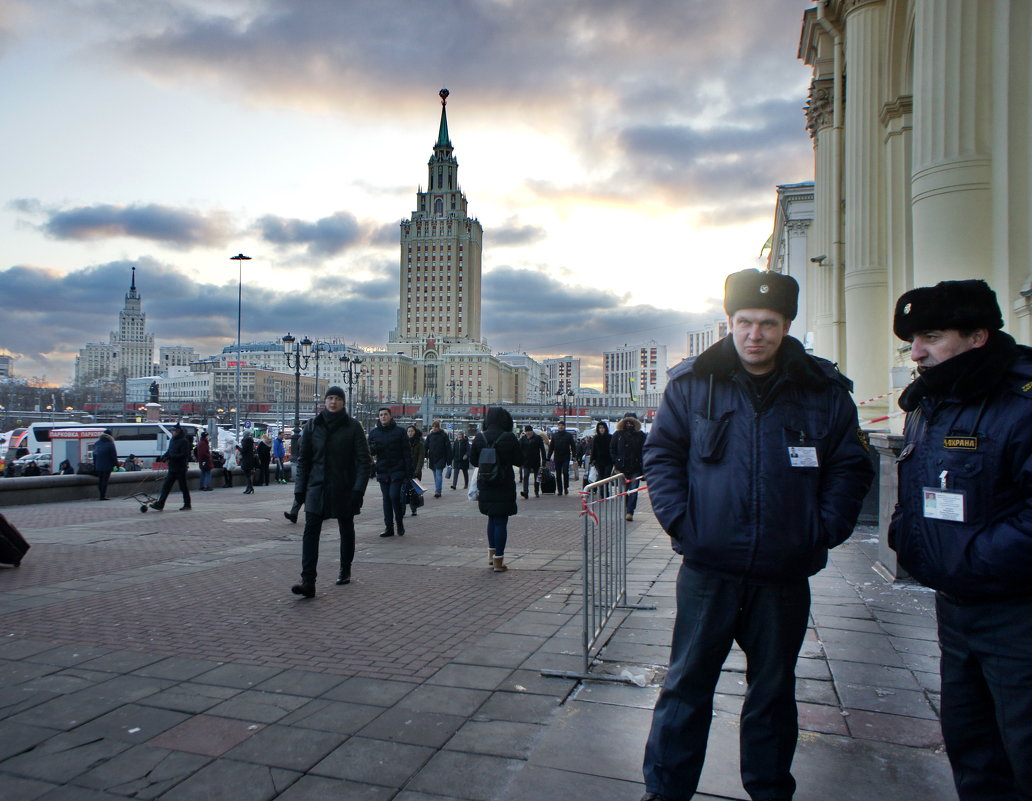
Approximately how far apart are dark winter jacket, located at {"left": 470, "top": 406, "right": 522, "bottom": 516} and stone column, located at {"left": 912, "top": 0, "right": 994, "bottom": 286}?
212 inches

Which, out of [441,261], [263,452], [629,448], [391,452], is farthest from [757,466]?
[441,261]

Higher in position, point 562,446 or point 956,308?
point 956,308

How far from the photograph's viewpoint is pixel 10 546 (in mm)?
8766

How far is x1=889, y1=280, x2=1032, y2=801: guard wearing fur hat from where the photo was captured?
2326 mm

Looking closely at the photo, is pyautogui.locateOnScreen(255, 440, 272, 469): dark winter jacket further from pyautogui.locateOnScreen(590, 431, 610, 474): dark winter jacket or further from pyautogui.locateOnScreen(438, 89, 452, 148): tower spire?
pyautogui.locateOnScreen(438, 89, 452, 148): tower spire

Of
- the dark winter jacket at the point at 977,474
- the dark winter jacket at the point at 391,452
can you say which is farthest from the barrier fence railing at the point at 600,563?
the dark winter jacket at the point at 391,452

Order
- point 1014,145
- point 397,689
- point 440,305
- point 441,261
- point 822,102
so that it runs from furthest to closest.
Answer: point 440,305 → point 441,261 → point 822,102 → point 1014,145 → point 397,689

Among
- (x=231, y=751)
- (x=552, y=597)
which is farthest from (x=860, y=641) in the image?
(x=231, y=751)

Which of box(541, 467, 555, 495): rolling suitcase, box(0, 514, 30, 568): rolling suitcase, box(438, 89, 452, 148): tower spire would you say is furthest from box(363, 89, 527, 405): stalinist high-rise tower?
box(0, 514, 30, 568): rolling suitcase

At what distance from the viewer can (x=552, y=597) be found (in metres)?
7.08

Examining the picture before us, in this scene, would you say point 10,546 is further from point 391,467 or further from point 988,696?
point 988,696

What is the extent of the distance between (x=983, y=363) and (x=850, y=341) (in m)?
13.5

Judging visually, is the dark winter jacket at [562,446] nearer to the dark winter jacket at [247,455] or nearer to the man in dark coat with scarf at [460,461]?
the man in dark coat with scarf at [460,461]

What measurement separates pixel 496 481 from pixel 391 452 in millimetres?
3725
